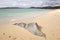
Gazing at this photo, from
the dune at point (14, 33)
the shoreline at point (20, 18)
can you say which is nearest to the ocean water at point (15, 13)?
the shoreline at point (20, 18)

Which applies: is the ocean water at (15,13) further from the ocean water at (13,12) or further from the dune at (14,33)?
the dune at (14,33)

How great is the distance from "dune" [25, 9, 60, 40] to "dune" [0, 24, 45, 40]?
0.09 meters

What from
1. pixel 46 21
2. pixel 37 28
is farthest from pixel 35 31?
pixel 46 21

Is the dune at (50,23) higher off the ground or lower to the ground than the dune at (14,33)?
higher

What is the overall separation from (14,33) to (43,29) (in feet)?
0.70

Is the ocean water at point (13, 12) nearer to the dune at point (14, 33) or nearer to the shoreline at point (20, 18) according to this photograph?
the shoreline at point (20, 18)

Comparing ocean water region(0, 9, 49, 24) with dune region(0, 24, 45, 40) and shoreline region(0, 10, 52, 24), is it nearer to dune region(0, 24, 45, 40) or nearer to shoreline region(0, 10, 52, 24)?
shoreline region(0, 10, 52, 24)

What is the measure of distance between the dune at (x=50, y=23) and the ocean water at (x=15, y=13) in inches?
3.0

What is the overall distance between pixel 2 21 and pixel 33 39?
1.07ft

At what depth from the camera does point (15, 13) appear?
1150 millimetres

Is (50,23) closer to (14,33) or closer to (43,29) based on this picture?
(43,29)

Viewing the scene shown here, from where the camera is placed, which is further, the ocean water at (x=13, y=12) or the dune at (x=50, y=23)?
the ocean water at (x=13, y=12)

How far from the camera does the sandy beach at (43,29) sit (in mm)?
880

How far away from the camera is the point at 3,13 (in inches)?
44.9
